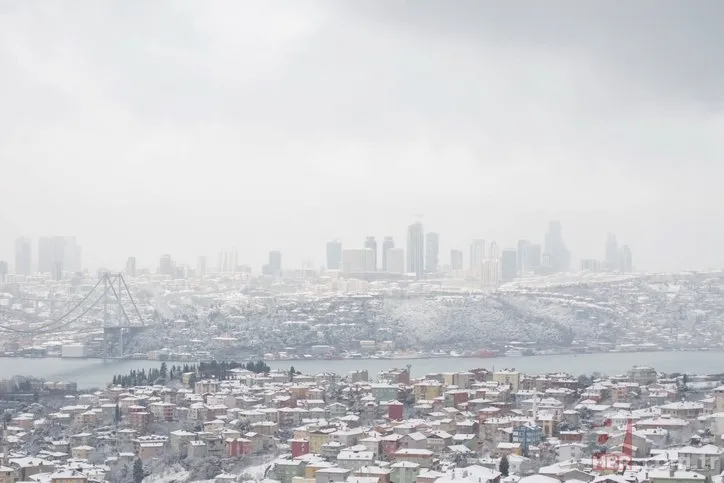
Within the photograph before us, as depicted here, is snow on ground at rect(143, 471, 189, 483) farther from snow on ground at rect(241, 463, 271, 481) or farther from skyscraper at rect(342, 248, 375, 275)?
skyscraper at rect(342, 248, 375, 275)

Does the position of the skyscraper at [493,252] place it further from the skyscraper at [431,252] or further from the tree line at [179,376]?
the tree line at [179,376]

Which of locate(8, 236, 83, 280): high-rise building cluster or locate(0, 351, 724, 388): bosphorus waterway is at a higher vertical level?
locate(8, 236, 83, 280): high-rise building cluster

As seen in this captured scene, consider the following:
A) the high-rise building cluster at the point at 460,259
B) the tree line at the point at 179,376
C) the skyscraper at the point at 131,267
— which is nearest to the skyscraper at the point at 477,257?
the high-rise building cluster at the point at 460,259

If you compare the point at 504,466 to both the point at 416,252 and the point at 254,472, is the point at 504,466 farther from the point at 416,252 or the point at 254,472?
the point at 416,252

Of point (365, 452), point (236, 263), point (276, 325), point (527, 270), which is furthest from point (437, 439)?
point (236, 263)

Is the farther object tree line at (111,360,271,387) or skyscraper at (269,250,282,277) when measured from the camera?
skyscraper at (269,250,282,277)

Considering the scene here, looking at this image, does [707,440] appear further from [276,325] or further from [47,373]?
[276,325]

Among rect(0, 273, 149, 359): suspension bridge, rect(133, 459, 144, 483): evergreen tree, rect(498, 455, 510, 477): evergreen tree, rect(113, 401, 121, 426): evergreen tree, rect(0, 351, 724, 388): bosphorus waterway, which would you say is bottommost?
rect(133, 459, 144, 483): evergreen tree

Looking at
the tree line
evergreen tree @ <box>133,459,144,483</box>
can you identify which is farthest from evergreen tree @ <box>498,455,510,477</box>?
the tree line
